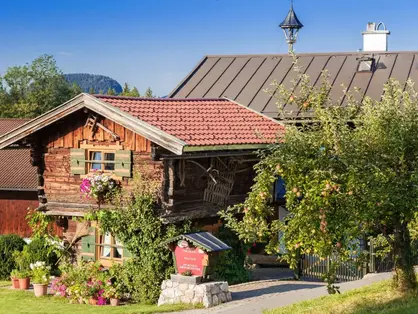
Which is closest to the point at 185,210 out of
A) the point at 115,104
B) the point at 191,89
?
the point at 115,104

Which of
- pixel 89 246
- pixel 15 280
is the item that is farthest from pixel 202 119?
pixel 15 280

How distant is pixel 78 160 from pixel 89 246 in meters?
2.36

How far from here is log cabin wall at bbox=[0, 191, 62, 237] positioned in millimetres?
35812

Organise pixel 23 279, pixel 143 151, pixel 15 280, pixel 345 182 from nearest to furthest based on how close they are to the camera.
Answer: pixel 345 182 < pixel 143 151 < pixel 23 279 < pixel 15 280

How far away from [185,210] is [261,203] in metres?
6.41

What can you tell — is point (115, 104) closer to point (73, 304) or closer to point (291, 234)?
point (73, 304)

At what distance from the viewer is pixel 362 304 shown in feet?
51.8

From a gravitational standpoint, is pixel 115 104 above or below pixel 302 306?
above

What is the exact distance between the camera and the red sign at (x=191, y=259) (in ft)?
63.2

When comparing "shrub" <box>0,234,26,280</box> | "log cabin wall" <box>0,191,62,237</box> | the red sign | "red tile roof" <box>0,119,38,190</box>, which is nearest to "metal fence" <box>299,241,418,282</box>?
the red sign

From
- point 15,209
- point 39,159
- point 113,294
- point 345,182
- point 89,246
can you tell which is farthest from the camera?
point 15,209

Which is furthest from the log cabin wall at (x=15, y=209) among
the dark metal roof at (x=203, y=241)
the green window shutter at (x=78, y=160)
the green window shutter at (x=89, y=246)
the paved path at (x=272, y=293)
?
the dark metal roof at (x=203, y=241)

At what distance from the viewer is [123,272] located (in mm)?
21375

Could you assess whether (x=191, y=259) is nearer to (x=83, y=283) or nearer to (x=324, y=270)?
(x=83, y=283)
